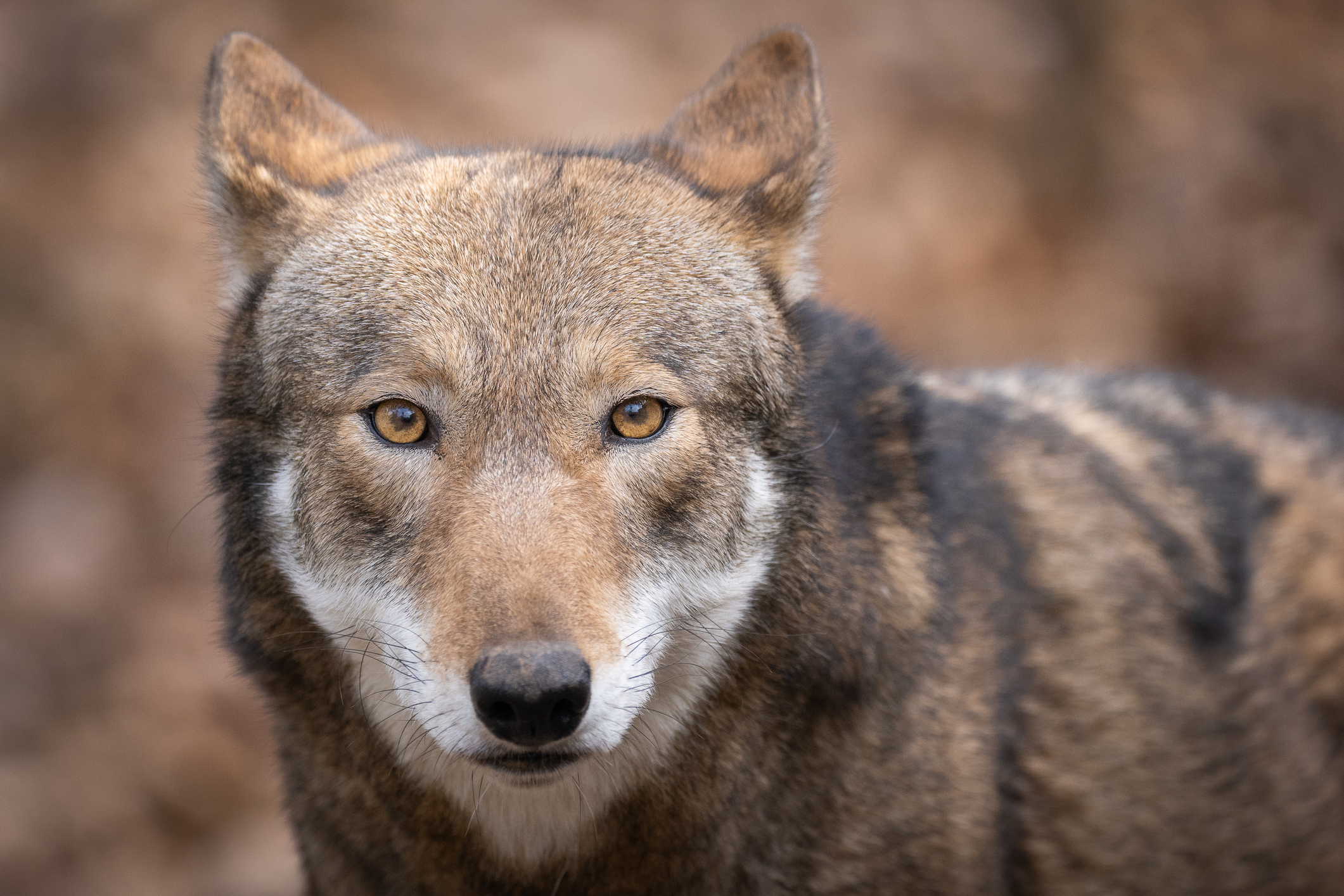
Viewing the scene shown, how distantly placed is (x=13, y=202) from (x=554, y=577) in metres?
8.44

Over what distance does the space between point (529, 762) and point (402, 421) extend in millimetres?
962

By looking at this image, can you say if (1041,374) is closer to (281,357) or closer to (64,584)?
(281,357)

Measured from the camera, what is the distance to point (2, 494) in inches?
356

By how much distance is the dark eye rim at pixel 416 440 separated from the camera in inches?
126

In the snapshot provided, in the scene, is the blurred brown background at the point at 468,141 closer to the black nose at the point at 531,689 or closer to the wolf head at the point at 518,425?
the wolf head at the point at 518,425

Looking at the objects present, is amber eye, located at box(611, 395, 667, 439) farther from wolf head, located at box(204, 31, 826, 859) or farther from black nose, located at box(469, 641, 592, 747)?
black nose, located at box(469, 641, 592, 747)

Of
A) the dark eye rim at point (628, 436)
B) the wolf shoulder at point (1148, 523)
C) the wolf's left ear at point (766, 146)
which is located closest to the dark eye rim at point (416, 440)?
the dark eye rim at point (628, 436)

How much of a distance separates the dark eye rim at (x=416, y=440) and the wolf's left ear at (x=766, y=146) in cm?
116

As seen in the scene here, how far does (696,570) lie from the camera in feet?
10.8

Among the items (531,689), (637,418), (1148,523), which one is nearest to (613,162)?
(637,418)

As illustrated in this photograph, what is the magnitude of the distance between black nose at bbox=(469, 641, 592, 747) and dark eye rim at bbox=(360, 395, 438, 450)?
0.69 m

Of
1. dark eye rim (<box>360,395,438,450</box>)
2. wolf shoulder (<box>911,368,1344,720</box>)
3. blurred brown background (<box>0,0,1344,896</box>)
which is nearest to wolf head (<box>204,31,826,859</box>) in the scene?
dark eye rim (<box>360,395,438,450</box>)

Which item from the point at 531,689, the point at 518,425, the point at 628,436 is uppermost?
the point at 628,436

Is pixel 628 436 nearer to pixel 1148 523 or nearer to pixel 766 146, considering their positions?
pixel 766 146
